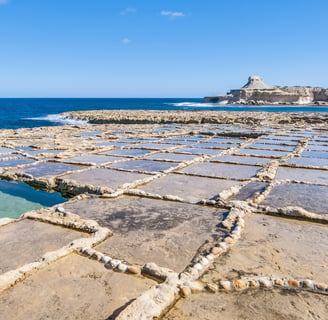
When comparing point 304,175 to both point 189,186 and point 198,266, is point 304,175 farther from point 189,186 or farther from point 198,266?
point 198,266

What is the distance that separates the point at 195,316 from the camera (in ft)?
7.30

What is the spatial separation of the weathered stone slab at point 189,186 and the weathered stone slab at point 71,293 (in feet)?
7.62

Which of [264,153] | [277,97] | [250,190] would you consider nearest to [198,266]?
[250,190]

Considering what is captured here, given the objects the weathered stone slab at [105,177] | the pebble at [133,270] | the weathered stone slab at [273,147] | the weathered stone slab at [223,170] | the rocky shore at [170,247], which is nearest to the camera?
the rocky shore at [170,247]

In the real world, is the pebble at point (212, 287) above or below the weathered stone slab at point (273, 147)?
below

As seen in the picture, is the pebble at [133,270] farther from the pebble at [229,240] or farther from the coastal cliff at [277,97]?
the coastal cliff at [277,97]

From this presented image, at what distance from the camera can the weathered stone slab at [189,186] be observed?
512cm

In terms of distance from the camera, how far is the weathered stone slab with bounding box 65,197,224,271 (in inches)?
124

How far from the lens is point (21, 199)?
5.71m


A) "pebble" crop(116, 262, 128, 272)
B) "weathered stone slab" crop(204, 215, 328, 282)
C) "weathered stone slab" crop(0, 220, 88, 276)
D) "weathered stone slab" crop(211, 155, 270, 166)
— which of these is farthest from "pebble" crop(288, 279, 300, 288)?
"weathered stone slab" crop(211, 155, 270, 166)

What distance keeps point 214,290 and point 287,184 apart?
12.4 feet

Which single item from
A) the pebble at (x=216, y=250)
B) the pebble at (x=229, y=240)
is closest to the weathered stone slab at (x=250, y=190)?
the pebble at (x=229, y=240)

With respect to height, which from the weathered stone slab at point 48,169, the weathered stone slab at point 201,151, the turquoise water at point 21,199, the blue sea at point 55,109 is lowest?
the turquoise water at point 21,199

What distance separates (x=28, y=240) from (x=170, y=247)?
161 centimetres
